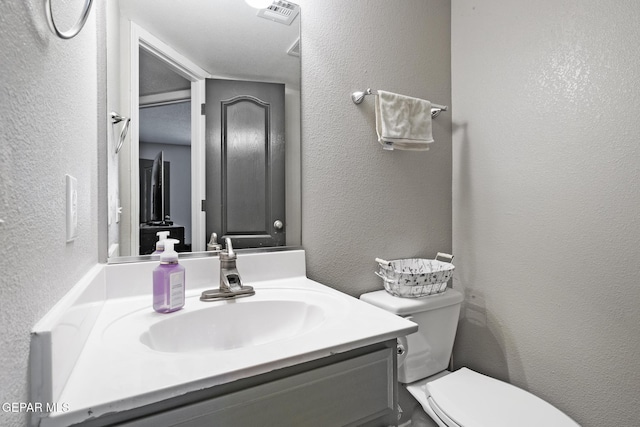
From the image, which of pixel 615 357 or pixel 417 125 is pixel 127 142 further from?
pixel 615 357

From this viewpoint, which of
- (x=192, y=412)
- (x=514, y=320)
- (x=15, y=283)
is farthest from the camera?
(x=514, y=320)

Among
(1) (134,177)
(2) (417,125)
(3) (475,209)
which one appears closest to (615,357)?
(3) (475,209)

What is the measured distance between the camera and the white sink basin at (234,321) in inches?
30.7

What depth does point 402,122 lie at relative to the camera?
134cm

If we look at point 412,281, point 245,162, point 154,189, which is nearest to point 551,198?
point 412,281

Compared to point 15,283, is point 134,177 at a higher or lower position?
higher

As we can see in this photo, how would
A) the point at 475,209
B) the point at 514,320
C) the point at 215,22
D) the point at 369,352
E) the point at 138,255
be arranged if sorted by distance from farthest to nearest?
the point at 475,209 → the point at 514,320 → the point at 215,22 → the point at 138,255 → the point at 369,352

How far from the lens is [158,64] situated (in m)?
1.04

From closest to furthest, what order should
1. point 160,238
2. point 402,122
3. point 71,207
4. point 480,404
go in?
1. point 71,207
2. point 160,238
3. point 480,404
4. point 402,122

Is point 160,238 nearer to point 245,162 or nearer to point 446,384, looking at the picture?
point 245,162

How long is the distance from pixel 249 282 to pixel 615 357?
1.24m

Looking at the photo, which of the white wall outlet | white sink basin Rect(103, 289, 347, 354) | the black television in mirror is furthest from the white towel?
the white wall outlet

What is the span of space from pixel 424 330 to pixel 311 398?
28.8 inches

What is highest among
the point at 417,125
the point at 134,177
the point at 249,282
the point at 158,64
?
the point at 158,64
